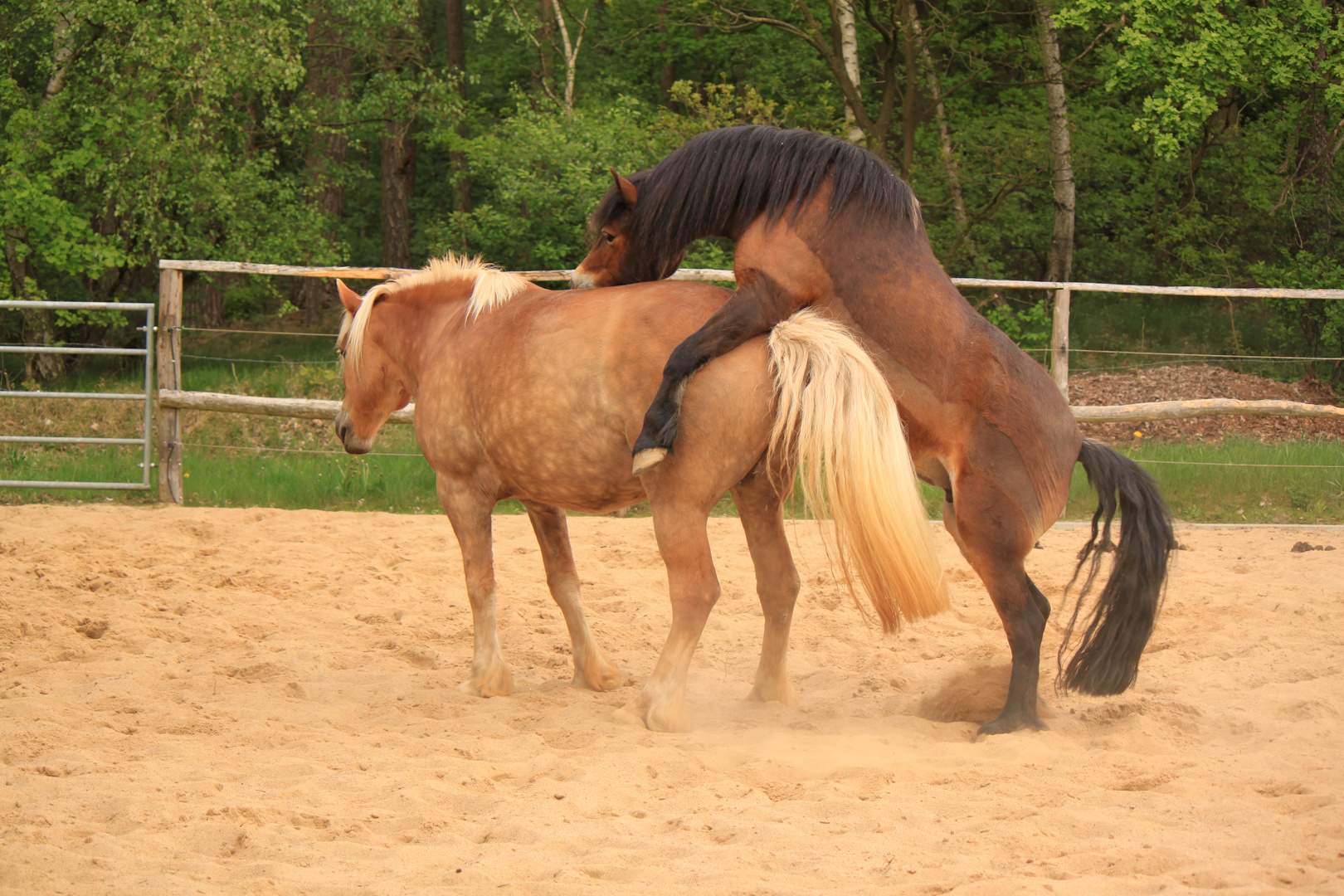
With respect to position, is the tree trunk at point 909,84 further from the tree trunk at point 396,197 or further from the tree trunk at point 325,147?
the tree trunk at point 396,197

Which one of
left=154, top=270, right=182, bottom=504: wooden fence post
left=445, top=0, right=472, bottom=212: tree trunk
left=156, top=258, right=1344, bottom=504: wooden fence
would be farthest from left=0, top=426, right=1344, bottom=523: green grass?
left=445, top=0, right=472, bottom=212: tree trunk

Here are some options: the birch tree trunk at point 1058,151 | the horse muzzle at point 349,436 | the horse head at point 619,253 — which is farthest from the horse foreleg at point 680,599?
the birch tree trunk at point 1058,151

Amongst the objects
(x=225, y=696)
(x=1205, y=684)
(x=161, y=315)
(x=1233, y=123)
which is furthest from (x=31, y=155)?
(x=1233, y=123)

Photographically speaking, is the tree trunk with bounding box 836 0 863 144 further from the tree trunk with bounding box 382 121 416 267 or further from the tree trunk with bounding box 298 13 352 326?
the tree trunk with bounding box 382 121 416 267

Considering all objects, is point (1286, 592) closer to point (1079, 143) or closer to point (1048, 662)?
point (1048, 662)

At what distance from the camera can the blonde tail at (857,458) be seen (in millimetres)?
3465

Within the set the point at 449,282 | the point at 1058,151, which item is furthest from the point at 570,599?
the point at 1058,151

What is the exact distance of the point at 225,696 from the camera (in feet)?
13.5

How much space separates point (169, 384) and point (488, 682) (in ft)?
16.5

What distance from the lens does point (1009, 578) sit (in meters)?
3.74

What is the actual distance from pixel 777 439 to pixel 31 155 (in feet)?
Result: 37.3

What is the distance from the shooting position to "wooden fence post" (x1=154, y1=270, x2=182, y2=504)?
7828 millimetres

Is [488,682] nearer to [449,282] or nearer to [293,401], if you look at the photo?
[449,282]

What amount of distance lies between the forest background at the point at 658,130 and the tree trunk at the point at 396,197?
6 cm
